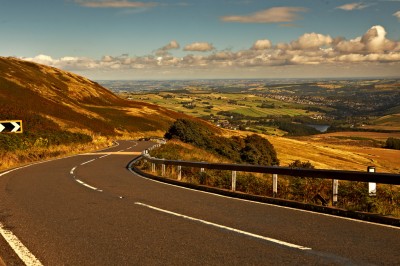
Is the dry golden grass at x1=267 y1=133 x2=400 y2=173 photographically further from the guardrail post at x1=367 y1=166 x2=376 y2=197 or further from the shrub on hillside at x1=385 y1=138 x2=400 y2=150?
the guardrail post at x1=367 y1=166 x2=376 y2=197

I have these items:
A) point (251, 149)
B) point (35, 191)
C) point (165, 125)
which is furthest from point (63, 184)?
point (165, 125)

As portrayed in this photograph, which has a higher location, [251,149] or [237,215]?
[237,215]

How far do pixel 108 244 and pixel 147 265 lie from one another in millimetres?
1460

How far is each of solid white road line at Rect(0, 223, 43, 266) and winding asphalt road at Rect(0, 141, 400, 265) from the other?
1 cm

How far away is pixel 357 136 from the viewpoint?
555ft

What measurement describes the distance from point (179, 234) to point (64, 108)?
215ft

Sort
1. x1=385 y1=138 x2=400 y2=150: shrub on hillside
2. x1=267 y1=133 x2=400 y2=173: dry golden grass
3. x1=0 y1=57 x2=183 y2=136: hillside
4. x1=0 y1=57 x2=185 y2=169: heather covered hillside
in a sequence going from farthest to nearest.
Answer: x1=385 y1=138 x2=400 y2=150: shrub on hillside → x1=267 y1=133 x2=400 y2=173: dry golden grass → x1=0 y1=57 x2=183 y2=136: hillside → x1=0 y1=57 x2=185 y2=169: heather covered hillside

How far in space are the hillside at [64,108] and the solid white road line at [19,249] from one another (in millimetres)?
33712

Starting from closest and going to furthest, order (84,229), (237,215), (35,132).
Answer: (84,229) < (237,215) < (35,132)

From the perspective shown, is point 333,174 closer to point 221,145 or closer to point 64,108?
point 221,145

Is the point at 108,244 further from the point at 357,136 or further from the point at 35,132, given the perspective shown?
the point at 357,136

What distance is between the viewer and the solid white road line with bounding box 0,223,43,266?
6109 millimetres

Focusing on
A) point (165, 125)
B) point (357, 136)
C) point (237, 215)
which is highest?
point (237, 215)

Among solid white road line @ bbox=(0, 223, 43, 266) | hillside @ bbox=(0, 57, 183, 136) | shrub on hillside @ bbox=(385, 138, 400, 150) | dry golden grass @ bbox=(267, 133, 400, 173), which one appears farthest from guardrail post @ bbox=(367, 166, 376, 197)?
shrub on hillside @ bbox=(385, 138, 400, 150)
